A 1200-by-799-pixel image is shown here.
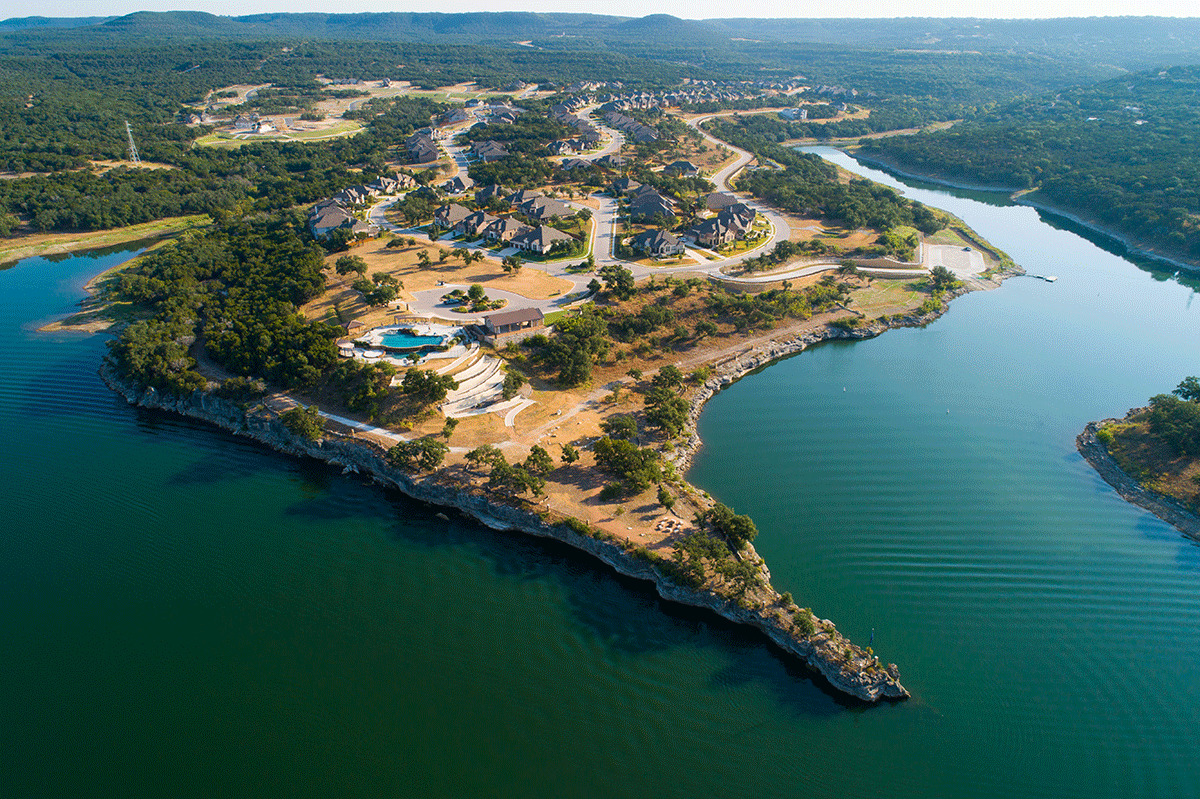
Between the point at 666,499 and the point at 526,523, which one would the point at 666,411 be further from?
the point at 526,523

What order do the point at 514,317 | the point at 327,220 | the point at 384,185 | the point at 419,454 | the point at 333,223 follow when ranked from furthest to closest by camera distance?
the point at 384,185 < the point at 327,220 < the point at 333,223 < the point at 514,317 < the point at 419,454

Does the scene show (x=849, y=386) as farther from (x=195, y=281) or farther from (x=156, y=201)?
(x=156, y=201)

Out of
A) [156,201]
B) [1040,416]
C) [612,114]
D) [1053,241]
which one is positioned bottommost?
[1040,416]

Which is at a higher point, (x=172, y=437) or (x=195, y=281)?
(x=195, y=281)

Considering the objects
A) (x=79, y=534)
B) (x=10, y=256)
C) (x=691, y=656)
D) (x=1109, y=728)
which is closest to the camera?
(x=1109, y=728)

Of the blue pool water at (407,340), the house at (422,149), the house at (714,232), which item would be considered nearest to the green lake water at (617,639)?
the blue pool water at (407,340)

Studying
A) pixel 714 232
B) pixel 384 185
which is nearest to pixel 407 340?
pixel 714 232

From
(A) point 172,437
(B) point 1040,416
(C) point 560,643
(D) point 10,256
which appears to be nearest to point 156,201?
(D) point 10,256
